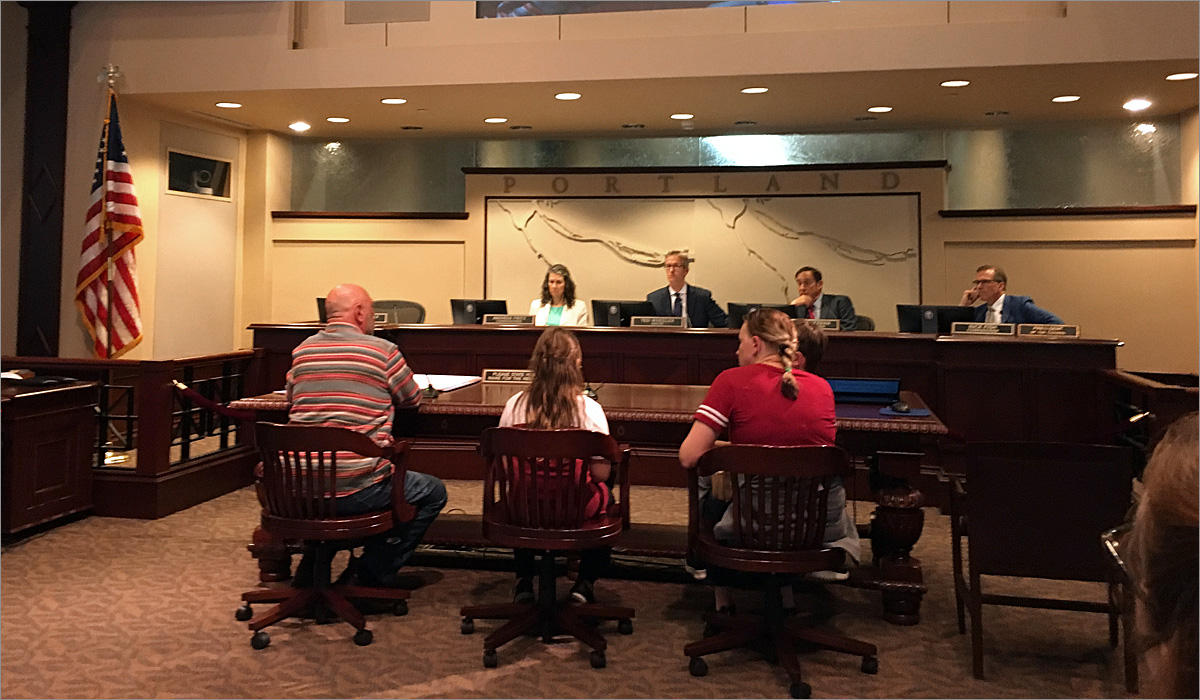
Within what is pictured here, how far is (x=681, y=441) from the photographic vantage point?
160 inches

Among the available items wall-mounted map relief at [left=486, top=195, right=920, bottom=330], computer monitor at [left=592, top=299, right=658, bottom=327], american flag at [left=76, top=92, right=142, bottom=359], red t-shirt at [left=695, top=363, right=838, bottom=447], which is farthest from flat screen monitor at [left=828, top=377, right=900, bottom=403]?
american flag at [left=76, top=92, right=142, bottom=359]

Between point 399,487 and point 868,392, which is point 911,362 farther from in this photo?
point 399,487

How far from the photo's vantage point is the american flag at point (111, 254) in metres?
7.15

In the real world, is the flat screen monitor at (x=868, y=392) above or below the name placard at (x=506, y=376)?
below

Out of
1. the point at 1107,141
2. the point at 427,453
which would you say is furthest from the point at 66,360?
the point at 1107,141

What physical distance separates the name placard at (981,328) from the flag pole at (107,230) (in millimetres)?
6226

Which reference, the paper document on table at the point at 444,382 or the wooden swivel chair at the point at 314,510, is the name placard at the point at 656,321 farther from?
the wooden swivel chair at the point at 314,510

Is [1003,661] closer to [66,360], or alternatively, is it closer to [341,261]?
[66,360]

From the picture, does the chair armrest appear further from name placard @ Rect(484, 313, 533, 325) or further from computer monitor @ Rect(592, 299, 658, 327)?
name placard @ Rect(484, 313, 533, 325)

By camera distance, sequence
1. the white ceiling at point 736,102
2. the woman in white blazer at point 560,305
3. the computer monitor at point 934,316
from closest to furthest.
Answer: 1. the computer monitor at point 934,316
2. the white ceiling at point 736,102
3. the woman in white blazer at point 560,305

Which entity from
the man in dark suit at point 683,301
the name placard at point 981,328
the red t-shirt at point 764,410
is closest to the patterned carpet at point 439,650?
the red t-shirt at point 764,410

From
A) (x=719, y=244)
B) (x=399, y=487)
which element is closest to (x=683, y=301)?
(x=719, y=244)

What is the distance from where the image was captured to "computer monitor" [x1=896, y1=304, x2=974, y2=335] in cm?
641

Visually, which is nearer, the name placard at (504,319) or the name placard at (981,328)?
the name placard at (981,328)
